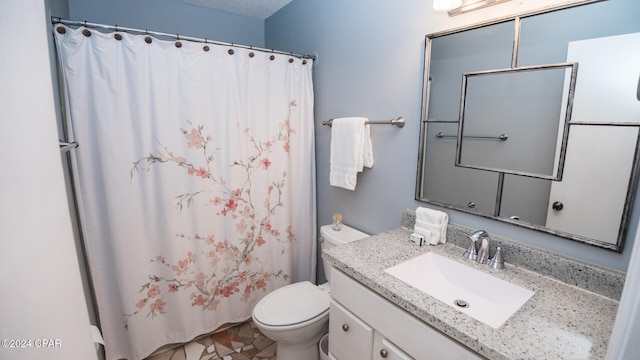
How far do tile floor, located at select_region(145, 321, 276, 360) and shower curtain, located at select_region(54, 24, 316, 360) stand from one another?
0.08m

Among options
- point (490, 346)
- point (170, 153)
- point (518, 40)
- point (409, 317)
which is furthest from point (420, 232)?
point (170, 153)

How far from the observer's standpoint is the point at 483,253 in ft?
3.88

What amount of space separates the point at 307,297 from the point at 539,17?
5.44 feet

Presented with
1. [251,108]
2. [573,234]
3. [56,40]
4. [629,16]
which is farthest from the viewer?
[251,108]

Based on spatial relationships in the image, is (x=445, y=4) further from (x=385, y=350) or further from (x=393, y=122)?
(x=385, y=350)

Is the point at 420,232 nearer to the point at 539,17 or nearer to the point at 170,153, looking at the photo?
the point at 539,17

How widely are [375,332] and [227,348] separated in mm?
1278

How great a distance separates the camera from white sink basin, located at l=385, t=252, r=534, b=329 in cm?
99

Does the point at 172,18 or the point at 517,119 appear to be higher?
the point at 172,18

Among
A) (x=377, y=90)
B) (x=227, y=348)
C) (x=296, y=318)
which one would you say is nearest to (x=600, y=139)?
(x=377, y=90)

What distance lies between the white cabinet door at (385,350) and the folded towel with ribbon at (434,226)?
51 centimetres

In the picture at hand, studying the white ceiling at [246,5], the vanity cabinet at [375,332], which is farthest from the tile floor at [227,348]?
the white ceiling at [246,5]

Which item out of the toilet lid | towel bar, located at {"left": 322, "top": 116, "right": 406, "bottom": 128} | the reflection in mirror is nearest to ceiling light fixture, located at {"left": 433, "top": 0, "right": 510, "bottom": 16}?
the reflection in mirror

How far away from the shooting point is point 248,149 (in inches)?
75.8
